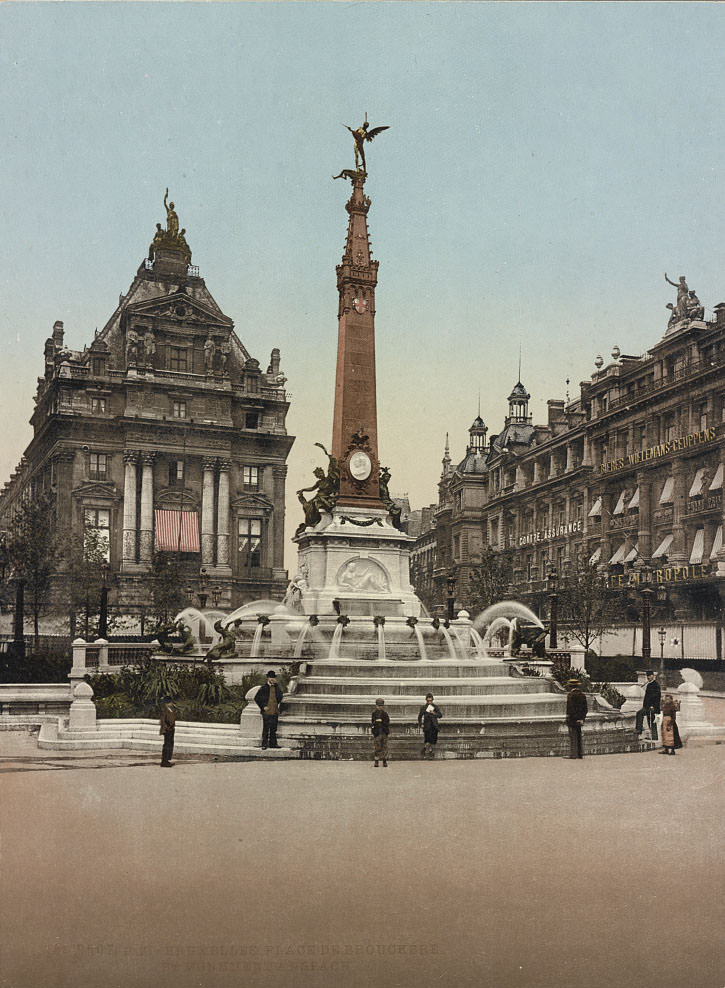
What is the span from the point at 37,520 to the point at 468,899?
141 ft

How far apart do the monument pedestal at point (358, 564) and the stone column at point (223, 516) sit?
37641 mm

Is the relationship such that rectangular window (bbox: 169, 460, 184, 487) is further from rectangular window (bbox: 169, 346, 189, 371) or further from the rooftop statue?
the rooftop statue

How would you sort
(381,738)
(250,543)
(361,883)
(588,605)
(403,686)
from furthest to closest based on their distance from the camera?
(250,543), (588,605), (403,686), (381,738), (361,883)

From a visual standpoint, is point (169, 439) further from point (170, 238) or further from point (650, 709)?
point (650, 709)

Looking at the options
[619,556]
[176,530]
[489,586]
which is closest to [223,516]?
[176,530]

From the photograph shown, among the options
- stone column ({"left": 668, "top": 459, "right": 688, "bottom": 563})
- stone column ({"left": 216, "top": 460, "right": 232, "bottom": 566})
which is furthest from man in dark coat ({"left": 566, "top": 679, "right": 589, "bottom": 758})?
stone column ({"left": 216, "top": 460, "right": 232, "bottom": 566})

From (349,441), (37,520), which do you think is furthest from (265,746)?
(37,520)

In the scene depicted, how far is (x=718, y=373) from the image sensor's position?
2056 inches

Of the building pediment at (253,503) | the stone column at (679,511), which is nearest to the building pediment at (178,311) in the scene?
the building pediment at (253,503)

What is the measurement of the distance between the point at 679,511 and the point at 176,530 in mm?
32233

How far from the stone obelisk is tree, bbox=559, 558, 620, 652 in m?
20.9

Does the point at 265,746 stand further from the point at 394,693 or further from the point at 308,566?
the point at 308,566

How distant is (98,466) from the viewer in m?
67.1

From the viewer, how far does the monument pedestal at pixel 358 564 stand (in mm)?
30047
